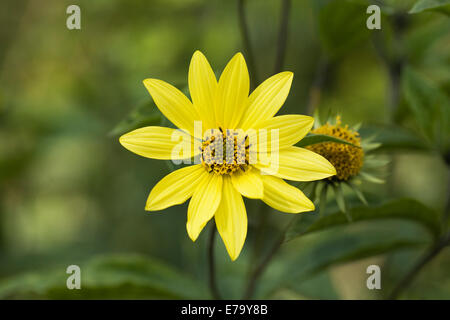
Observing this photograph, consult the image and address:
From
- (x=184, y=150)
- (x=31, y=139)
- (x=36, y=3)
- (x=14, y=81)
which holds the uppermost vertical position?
(x=36, y=3)

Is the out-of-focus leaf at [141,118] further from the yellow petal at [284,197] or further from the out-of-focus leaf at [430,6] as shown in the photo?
the out-of-focus leaf at [430,6]

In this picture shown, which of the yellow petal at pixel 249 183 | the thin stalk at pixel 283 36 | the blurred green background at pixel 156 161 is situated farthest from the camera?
the blurred green background at pixel 156 161

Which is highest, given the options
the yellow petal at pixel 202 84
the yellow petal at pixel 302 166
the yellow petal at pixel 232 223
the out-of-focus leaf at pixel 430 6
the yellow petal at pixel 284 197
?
the out-of-focus leaf at pixel 430 6

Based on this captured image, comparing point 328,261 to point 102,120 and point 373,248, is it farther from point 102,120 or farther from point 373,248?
point 102,120

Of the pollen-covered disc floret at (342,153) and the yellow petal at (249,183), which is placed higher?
the pollen-covered disc floret at (342,153)

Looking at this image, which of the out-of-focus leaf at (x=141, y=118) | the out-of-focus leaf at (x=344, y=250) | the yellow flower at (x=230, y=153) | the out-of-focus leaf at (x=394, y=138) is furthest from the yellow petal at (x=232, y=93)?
the out-of-focus leaf at (x=344, y=250)
